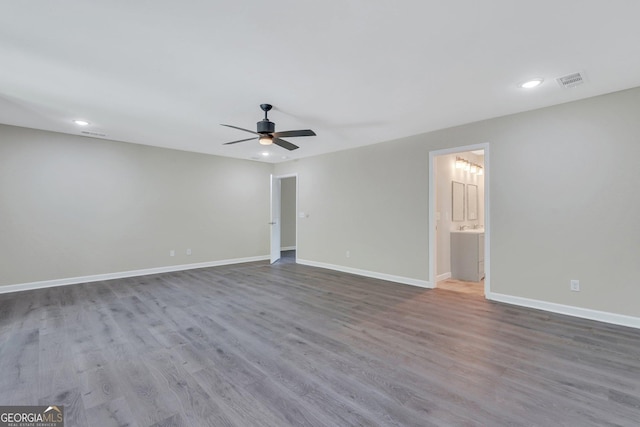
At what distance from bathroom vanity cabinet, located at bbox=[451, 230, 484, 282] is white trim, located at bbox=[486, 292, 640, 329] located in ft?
3.79

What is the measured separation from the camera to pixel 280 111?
3.79m

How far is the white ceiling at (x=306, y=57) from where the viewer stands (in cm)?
193

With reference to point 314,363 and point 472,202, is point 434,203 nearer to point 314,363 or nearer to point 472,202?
point 472,202

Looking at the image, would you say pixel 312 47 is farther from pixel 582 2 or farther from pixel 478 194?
pixel 478 194

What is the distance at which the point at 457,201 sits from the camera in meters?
5.63

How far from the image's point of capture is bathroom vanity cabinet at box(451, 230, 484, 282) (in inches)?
201

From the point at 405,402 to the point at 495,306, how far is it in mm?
2609

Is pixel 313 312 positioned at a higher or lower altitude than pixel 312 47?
lower

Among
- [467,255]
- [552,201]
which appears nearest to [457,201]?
[467,255]

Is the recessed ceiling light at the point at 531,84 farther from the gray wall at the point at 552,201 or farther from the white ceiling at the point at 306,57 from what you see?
the gray wall at the point at 552,201

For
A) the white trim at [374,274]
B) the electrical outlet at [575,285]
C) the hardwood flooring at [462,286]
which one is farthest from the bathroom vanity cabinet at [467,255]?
the electrical outlet at [575,285]

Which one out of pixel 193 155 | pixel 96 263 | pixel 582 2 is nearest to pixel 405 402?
pixel 582 2

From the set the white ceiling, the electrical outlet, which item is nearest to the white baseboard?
the electrical outlet

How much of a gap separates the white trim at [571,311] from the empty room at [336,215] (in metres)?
0.02
